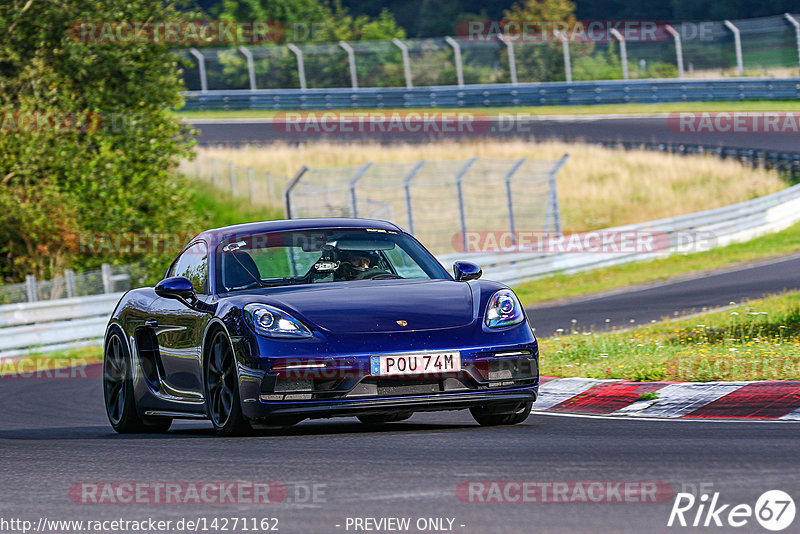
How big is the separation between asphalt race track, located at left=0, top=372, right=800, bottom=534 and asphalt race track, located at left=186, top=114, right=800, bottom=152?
3098cm

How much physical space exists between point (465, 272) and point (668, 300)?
39.5 ft

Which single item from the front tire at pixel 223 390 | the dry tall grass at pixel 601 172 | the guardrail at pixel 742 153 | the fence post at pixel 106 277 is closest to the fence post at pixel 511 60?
the dry tall grass at pixel 601 172

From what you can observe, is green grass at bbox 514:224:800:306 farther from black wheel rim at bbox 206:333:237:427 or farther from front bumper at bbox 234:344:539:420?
front bumper at bbox 234:344:539:420

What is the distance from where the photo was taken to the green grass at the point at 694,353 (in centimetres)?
934

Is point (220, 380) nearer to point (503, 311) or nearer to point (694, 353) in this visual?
point (503, 311)

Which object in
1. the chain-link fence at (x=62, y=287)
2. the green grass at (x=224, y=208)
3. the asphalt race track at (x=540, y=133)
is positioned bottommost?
the green grass at (x=224, y=208)

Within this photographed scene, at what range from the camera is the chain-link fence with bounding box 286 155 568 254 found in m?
25.8

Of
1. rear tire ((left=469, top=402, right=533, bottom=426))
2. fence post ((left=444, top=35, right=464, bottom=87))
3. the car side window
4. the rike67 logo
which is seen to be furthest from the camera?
fence post ((left=444, top=35, right=464, bottom=87))

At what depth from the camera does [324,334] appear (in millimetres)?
7551

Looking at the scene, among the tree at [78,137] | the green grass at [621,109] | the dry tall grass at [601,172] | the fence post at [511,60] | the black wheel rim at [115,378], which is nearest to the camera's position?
the black wheel rim at [115,378]

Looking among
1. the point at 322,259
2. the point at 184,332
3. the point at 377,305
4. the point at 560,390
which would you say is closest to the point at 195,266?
the point at 184,332

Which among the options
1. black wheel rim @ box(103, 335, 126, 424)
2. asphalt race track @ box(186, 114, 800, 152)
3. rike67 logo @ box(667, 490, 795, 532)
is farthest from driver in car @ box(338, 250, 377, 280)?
asphalt race track @ box(186, 114, 800, 152)

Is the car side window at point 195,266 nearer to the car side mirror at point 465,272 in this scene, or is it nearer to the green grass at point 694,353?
the car side mirror at point 465,272

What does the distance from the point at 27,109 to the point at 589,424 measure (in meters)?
19.4
